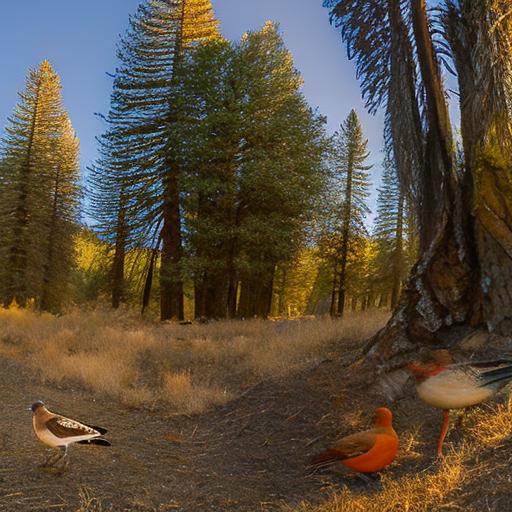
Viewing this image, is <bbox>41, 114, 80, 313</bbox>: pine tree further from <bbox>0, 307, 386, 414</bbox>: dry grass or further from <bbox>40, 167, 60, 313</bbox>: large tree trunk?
<bbox>0, 307, 386, 414</bbox>: dry grass

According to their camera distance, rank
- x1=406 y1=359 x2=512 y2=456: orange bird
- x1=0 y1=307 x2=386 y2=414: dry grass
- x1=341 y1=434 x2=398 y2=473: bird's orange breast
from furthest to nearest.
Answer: x1=0 y1=307 x2=386 y2=414: dry grass
x1=341 y1=434 x2=398 y2=473: bird's orange breast
x1=406 y1=359 x2=512 y2=456: orange bird

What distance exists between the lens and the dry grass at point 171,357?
774cm

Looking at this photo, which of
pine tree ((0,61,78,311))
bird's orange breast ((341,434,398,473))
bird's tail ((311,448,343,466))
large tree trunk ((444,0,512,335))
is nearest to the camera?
bird's orange breast ((341,434,398,473))

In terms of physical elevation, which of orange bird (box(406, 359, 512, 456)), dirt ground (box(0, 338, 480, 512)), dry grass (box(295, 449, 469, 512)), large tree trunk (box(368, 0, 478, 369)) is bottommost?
dirt ground (box(0, 338, 480, 512))

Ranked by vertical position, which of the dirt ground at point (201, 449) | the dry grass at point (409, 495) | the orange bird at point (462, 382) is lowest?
the dirt ground at point (201, 449)

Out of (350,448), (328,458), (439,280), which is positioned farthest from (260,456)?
(439,280)

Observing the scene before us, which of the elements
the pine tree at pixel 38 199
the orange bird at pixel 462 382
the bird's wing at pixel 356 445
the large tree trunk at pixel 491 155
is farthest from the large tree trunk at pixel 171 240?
the orange bird at pixel 462 382

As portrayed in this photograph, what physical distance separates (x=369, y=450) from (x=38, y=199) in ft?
84.4

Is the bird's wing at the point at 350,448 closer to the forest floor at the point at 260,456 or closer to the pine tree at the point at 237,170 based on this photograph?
the forest floor at the point at 260,456

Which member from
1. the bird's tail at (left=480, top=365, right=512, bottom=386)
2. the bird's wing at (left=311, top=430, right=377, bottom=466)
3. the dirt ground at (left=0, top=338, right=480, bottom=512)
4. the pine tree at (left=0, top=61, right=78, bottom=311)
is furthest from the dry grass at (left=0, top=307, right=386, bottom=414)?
the pine tree at (left=0, top=61, right=78, bottom=311)

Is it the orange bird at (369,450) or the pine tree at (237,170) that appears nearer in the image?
the orange bird at (369,450)

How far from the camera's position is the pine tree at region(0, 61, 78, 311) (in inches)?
989

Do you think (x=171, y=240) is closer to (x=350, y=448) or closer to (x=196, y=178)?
(x=196, y=178)

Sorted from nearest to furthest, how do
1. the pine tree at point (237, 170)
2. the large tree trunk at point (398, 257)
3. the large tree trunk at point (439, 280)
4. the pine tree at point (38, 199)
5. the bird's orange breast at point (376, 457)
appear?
1. the bird's orange breast at point (376, 457)
2. the large tree trunk at point (439, 280)
3. the pine tree at point (237, 170)
4. the pine tree at point (38, 199)
5. the large tree trunk at point (398, 257)
